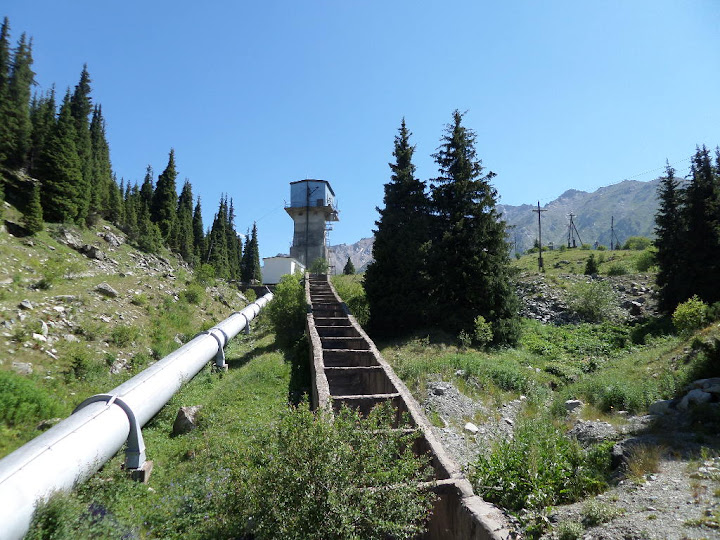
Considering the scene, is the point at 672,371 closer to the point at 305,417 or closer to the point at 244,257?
the point at 305,417

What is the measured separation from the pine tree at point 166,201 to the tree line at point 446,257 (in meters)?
32.1

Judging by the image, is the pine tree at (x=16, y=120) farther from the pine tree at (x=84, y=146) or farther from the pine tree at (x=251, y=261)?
the pine tree at (x=251, y=261)

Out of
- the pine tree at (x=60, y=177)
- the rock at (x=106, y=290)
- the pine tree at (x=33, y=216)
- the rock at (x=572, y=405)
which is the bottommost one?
the rock at (x=572, y=405)

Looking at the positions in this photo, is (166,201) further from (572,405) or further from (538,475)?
(538,475)

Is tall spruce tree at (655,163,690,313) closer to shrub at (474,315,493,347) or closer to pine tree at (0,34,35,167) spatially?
shrub at (474,315,493,347)

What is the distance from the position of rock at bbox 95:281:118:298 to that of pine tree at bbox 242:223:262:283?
156ft

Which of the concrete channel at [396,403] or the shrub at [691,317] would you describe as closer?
the concrete channel at [396,403]

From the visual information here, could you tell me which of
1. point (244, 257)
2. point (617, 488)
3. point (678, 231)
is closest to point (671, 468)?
point (617, 488)

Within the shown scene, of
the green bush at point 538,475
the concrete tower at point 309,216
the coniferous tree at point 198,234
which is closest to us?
the green bush at point 538,475

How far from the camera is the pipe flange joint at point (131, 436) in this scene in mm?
7102

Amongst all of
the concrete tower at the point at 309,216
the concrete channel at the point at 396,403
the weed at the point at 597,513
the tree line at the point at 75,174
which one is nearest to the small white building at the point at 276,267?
the concrete tower at the point at 309,216

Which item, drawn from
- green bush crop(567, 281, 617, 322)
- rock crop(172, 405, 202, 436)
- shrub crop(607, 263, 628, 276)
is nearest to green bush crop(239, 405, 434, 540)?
rock crop(172, 405, 202, 436)

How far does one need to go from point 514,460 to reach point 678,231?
82.5ft

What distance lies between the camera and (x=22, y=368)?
10789 mm
